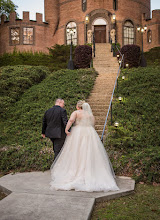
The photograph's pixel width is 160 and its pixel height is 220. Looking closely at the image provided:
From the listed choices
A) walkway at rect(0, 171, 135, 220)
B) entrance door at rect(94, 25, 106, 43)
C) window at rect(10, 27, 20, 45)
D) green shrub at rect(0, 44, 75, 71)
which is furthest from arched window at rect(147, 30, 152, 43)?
walkway at rect(0, 171, 135, 220)

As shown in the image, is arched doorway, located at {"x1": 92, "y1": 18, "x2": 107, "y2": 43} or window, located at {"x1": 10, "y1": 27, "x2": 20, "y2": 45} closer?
arched doorway, located at {"x1": 92, "y1": 18, "x2": 107, "y2": 43}

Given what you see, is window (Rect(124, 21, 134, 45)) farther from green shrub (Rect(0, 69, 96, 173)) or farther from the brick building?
green shrub (Rect(0, 69, 96, 173))

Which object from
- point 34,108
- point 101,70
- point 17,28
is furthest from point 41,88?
point 17,28

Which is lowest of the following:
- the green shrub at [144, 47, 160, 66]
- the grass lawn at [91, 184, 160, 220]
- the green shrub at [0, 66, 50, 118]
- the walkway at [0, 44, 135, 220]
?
the grass lawn at [91, 184, 160, 220]

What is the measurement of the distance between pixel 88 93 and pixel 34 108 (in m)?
2.68

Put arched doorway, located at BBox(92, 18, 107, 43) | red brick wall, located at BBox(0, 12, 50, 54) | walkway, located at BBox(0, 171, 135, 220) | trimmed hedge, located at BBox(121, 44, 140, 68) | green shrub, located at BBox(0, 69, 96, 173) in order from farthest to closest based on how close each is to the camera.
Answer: red brick wall, located at BBox(0, 12, 50, 54)
arched doorway, located at BBox(92, 18, 107, 43)
trimmed hedge, located at BBox(121, 44, 140, 68)
green shrub, located at BBox(0, 69, 96, 173)
walkway, located at BBox(0, 171, 135, 220)

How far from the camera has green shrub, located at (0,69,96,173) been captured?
6.99 meters

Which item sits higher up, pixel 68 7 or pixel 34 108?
pixel 68 7

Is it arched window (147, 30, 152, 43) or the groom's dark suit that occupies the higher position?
arched window (147, 30, 152, 43)

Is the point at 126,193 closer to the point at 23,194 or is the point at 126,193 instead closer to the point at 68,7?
the point at 23,194

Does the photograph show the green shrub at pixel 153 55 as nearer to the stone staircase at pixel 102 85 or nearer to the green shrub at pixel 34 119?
the stone staircase at pixel 102 85

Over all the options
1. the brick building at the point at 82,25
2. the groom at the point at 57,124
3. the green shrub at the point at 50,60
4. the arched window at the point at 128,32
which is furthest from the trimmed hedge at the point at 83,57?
the arched window at the point at 128,32

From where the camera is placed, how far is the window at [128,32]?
27.7m

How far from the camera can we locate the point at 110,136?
311 inches
